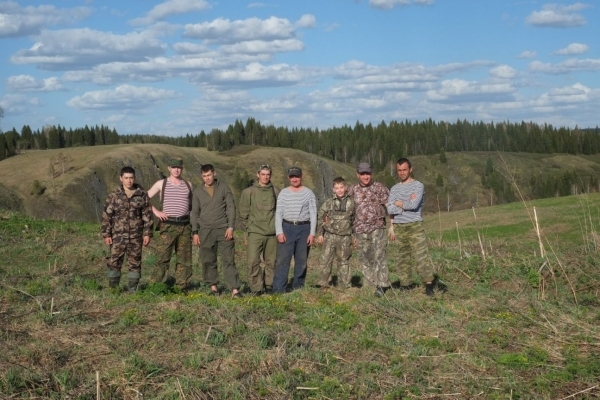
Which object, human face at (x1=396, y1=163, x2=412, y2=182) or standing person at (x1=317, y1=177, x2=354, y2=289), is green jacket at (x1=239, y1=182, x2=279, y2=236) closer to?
standing person at (x1=317, y1=177, x2=354, y2=289)

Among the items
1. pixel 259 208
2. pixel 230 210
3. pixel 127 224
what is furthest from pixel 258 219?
pixel 127 224

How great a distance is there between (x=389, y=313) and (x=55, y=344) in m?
3.91

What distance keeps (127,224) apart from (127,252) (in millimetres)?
433

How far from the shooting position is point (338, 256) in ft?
35.7

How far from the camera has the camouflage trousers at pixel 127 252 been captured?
10.3 meters

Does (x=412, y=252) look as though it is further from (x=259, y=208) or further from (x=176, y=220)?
(x=176, y=220)

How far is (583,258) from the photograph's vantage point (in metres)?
11.6

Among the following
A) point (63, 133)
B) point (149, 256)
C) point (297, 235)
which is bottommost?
point (149, 256)

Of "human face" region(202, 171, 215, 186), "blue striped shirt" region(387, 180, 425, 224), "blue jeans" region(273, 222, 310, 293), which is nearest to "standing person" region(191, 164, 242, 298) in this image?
"human face" region(202, 171, 215, 186)

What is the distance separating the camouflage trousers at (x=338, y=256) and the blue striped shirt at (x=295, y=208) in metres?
0.33

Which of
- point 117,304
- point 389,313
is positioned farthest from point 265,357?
point 117,304

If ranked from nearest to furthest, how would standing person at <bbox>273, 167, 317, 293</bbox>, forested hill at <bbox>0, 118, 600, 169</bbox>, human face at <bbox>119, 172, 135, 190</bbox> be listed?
human face at <bbox>119, 172, 135, 190</bbox>
standing person at <bbox>273, 167, 317, 293</bbox>
forested hill at <bbox>0, 118, 600, 169</bbox>

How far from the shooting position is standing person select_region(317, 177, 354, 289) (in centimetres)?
1073

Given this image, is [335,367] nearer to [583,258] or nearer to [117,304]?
[117,304]
